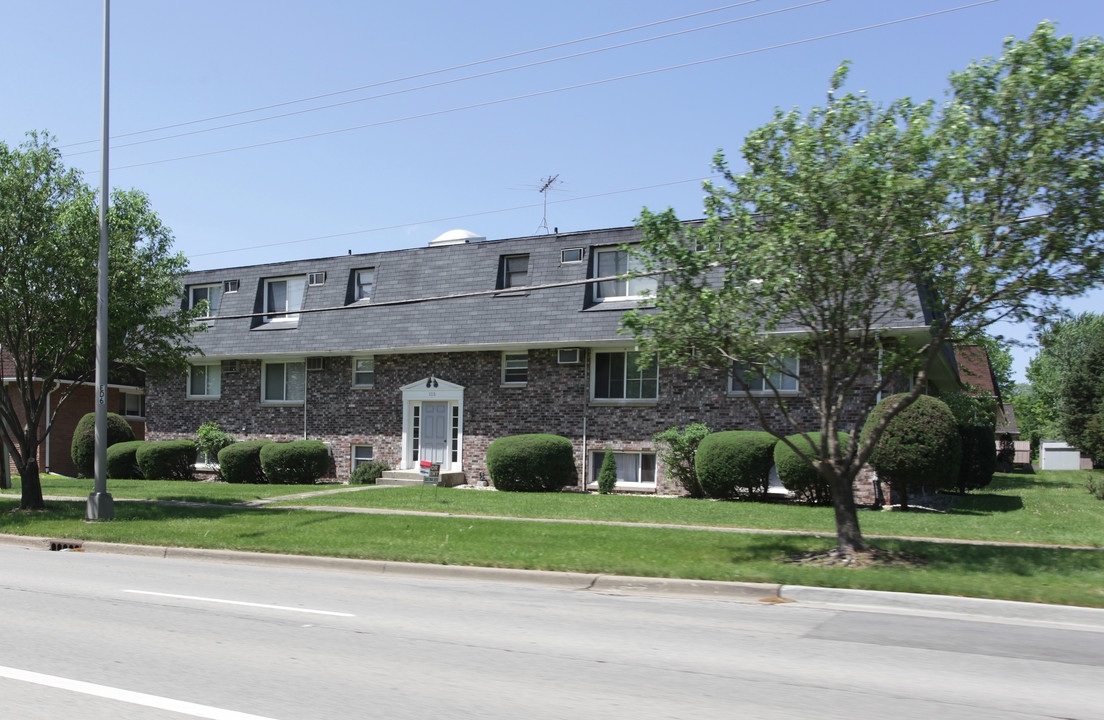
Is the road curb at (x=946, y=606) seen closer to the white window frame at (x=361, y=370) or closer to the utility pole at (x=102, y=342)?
the utility pole at (x=102, y=342)

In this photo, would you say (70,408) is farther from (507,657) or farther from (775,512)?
(507,657)

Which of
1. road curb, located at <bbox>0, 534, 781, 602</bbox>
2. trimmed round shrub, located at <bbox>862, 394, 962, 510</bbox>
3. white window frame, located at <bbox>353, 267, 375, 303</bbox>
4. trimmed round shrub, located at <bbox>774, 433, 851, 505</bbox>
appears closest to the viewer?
road curb, located at <bbox>0, 534, 781, 602</bbox>

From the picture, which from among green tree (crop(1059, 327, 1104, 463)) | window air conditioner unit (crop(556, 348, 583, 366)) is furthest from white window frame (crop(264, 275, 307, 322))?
green tree (crop(1059, 327, 1104, 463))

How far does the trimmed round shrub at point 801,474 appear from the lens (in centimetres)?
1922

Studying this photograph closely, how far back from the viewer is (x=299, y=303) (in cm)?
2834

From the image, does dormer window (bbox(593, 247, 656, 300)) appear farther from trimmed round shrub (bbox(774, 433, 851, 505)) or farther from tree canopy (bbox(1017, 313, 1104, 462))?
tree canopy (bbox(1017, 313, 1104, 462))

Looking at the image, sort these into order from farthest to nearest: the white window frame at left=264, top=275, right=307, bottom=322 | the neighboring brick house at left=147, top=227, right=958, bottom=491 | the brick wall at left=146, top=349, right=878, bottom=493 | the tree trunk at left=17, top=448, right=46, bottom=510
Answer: the white window frame at left=264, top=275, right=307, bottom=322 → the neighboring brick house at left=147, top=227, right=958, bottom=491 → the brick wall at left=146, top=349, right=878, bottom=493 → the tree trunk at left=17, top=448, right=46, bottom=510

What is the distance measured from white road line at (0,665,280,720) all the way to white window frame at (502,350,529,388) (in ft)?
60.1

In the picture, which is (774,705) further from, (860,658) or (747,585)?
(747,585)

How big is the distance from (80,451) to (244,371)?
617cm

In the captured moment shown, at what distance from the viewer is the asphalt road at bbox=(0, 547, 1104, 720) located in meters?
5.58

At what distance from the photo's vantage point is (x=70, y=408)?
34.1 m

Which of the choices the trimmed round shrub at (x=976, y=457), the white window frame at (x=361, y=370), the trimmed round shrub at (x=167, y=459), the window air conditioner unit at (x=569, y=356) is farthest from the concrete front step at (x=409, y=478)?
the trimmed round shrub at (x=976, y=457)

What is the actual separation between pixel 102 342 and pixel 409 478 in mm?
10542
